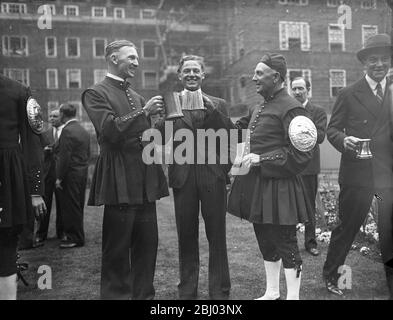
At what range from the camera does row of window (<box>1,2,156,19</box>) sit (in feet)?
12.5

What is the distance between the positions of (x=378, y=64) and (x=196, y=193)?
195 centimetres

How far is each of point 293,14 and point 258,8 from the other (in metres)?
0.40

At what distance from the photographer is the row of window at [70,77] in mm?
3867

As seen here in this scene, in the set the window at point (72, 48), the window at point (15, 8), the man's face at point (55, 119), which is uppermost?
the window at point (15, 8)

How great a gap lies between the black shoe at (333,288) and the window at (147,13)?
3.04 metres

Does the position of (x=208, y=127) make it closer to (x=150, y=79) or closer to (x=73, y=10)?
(x=150, y=79)

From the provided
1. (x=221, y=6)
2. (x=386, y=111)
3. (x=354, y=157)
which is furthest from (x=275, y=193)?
(x=221, y=6)

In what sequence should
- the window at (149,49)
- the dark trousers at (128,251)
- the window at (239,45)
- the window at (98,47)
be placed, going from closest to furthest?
the dark trousers at (128,251)
the window at (239,45)
the window at (149,49)
the window at (98,47)

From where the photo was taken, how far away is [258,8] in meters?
4.25

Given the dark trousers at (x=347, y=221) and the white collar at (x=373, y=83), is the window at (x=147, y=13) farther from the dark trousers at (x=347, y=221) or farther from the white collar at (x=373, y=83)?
the dark trousers at (x=347, y=221)

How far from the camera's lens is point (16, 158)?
3096mm

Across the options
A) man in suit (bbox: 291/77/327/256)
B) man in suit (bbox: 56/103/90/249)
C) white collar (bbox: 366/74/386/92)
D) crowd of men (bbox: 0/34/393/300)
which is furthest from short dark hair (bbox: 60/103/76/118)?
white collar (bbox: 366/74/386/92)

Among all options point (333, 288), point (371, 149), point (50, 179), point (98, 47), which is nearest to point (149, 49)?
point (98, 47)

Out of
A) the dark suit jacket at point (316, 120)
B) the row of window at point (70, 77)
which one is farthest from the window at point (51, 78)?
the dark suit jacket at point (316, 120)
